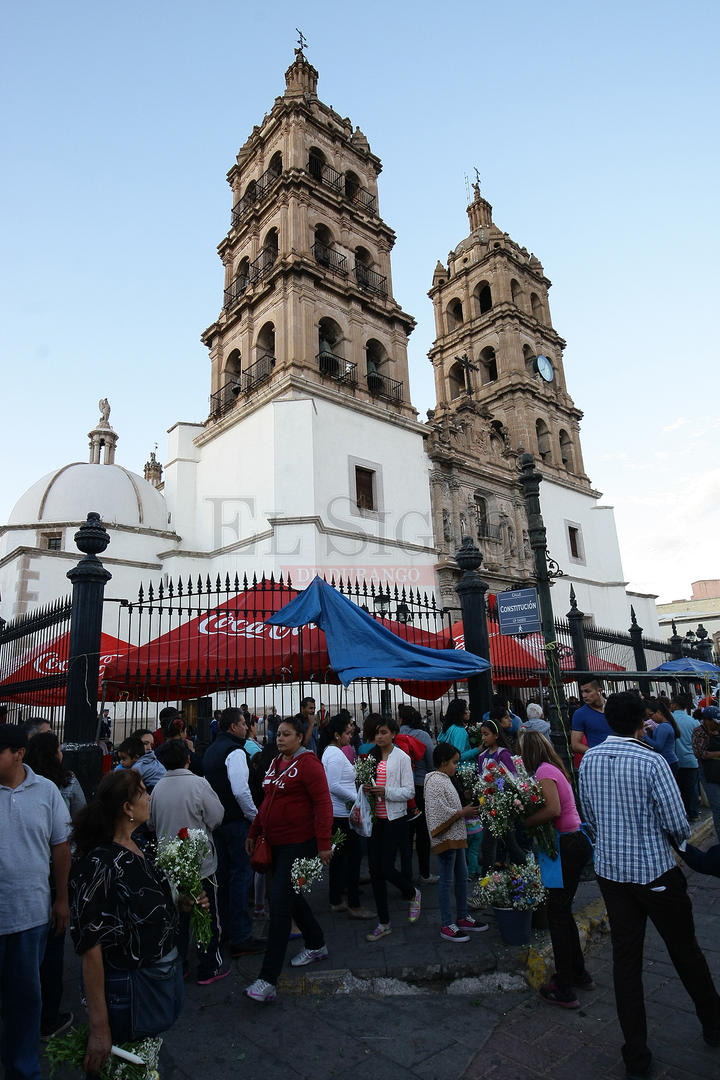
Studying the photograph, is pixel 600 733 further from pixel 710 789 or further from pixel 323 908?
pixel 323 908

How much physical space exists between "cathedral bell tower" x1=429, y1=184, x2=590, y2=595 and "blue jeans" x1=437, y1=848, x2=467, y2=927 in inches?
735

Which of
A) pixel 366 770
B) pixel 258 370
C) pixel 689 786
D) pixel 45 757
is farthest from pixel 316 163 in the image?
pixel 45 757

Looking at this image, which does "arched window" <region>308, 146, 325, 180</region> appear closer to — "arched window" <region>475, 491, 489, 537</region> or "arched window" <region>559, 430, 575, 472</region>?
"arched window" <region>475, 491, 489, 537</region>

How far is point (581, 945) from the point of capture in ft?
15.7

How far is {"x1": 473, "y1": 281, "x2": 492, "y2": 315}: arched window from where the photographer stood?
3742 cm

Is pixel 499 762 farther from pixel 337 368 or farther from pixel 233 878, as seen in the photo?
pixel 337 368

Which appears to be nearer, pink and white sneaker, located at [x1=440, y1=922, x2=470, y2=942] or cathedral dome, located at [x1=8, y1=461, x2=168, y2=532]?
pink and white sneaker, located at [x1=440, y1=922, x2=470, y2=942]

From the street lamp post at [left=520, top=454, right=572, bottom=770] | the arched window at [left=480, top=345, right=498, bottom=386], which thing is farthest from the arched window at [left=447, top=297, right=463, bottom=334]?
the street lamp post at [left=520, top=454, right=572, bottom=770]

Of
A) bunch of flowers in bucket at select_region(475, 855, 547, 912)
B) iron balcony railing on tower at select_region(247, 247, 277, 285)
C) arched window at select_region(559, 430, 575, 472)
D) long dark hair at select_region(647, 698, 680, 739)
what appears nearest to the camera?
bunch of flowers in bucket at select_region(475, 855, 547, 912)

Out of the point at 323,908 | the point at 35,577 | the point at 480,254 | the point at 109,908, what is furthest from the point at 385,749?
the point at 480,254

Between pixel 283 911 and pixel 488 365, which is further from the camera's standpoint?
pixel 488 365

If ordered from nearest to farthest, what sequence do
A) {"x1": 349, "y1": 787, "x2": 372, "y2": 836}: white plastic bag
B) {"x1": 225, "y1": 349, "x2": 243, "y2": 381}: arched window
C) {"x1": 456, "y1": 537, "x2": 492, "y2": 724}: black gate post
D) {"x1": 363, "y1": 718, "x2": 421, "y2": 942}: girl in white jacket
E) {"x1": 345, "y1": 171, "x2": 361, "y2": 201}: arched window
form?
{"x1": 363, "y1": 718, "x2": 421, "y2": 942}: girl in white jacket < {"x1": 349, "y1": 787, "x2": 372, "y2": 836}: white plastic bag < {"x1": 456, "y1": 537, "x2": 492, "y2": 724}: black gate post < {"x1": 225, "y1": 349, "x2": 243, "y2": 381}: arched window < {"x1": 345, "y1": 171, "x2": 361, "y2": 201}: arched window

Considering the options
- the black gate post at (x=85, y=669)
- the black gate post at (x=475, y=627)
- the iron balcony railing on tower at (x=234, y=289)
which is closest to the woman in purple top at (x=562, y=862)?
the black gate post at (x=475, y=627)

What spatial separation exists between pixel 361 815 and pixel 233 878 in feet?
4.20
